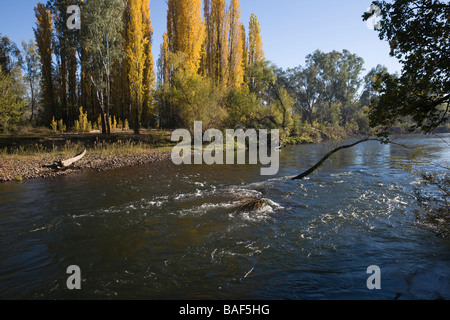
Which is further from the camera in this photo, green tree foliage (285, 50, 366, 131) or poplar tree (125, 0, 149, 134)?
green tree foliage (285, 50, 366, 131)

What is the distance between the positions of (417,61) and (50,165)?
14583 millimetres

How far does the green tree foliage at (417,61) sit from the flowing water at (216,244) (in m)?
2.52

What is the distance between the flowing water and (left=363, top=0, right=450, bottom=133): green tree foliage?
99.3 inches

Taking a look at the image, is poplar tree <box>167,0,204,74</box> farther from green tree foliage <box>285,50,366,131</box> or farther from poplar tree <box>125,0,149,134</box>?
green tree foliage <box>285,50,366,131</box>

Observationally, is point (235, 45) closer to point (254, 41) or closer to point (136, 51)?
point (254, 41)

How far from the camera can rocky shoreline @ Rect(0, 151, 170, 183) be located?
1169 cm

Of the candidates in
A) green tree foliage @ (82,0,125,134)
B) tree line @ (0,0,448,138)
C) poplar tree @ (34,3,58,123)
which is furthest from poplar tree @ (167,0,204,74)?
poplar tree @ (34,3,58,123)

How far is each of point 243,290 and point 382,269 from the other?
2.38m

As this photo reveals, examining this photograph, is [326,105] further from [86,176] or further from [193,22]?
[86,176]

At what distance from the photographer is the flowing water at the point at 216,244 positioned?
3969 mm

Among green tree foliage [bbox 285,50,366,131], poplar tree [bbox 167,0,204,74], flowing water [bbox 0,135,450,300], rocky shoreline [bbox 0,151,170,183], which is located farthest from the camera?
green tree foliage [bbox 285,50,366,131]

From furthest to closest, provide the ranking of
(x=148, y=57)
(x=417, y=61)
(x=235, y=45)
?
1. (x=235, y=45)
2. (x=148, y=57)
3. (x=417, y=61)

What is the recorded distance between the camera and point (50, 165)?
509 inches

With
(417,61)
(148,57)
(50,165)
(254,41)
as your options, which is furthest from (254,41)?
(417,61)
